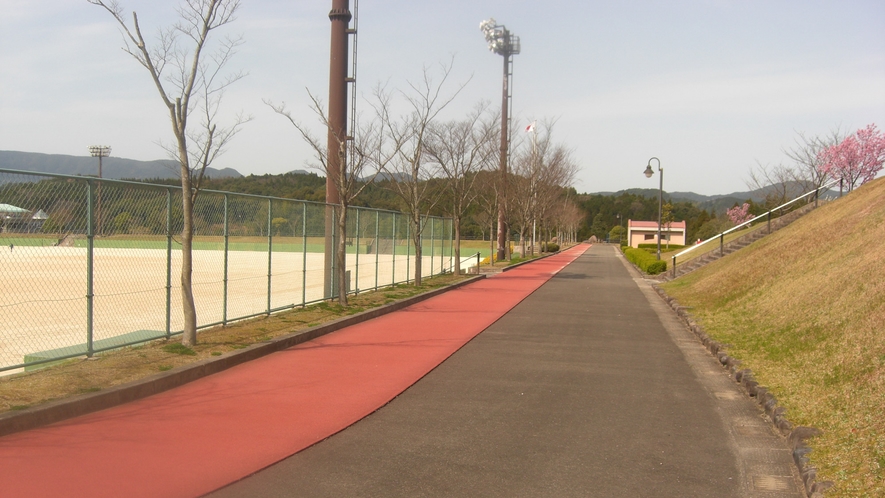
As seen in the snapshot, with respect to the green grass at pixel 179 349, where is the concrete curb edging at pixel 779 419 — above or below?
below

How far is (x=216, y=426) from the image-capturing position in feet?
20.4

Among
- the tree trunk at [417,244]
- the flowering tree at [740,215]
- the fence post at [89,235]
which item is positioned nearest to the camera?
the fence post at [89,235]

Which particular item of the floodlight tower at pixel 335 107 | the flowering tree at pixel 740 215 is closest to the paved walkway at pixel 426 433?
the floodlight tower at pixel 335 107

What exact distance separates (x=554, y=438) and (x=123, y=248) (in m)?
7.66

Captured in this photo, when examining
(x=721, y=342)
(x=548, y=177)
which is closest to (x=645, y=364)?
(x=721, y=342)

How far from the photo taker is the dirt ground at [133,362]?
6535 mm

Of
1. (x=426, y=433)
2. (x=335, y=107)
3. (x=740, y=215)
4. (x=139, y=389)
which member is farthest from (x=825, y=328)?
(x=740, y=215)

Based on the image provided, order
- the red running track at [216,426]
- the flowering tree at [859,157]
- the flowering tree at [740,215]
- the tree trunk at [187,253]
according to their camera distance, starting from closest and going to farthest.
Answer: the red running track at [216,426]
the tree trunk at [187,253]
the flowering tree at [859,157]
the flowering tree at [740,215]

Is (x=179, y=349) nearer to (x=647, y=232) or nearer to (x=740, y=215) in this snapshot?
(x=740, y=215)

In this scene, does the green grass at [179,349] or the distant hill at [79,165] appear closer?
the green grass at [179,349]

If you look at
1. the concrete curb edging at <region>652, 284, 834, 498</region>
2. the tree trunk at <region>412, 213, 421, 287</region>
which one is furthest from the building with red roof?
the concrete curb edging at <region>652, 284, 834, 498</region>

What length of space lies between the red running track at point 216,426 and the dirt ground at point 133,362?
464 millimetres

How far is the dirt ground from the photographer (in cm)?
654

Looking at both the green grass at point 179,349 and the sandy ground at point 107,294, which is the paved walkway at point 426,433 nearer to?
the green grass at point 179,349
